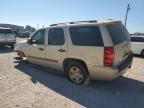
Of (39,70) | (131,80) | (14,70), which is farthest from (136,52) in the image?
(14,70)

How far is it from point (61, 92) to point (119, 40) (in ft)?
7.70

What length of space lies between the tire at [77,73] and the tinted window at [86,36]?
73cm

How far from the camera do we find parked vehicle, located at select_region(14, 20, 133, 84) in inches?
193

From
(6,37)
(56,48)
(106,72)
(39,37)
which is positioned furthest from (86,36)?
(6,37)

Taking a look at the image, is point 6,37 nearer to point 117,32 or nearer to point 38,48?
point 38,48

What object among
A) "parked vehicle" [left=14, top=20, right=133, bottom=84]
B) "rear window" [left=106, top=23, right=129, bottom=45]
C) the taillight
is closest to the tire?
"parked vehicle" [left=14, top=20, right=133, bottom=84]

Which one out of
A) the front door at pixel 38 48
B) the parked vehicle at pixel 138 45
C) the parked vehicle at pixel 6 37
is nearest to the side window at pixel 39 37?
the front door at pixel 38 48

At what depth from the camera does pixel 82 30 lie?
5.47 m

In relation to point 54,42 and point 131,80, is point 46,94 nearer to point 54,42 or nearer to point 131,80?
point 54,42

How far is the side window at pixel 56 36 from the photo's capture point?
6062 mm

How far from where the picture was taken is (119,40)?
5227mm

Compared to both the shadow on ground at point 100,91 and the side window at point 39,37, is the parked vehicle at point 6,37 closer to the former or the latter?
the side window at point 39,37

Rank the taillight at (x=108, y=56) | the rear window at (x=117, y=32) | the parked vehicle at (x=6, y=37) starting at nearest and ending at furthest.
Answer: the taillight at (x=108, y=56), the rear window at (x=117, y=32), the parked vehicle at (x=6, y=37)

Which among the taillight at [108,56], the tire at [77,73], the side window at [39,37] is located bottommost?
the tire at [77,73]
